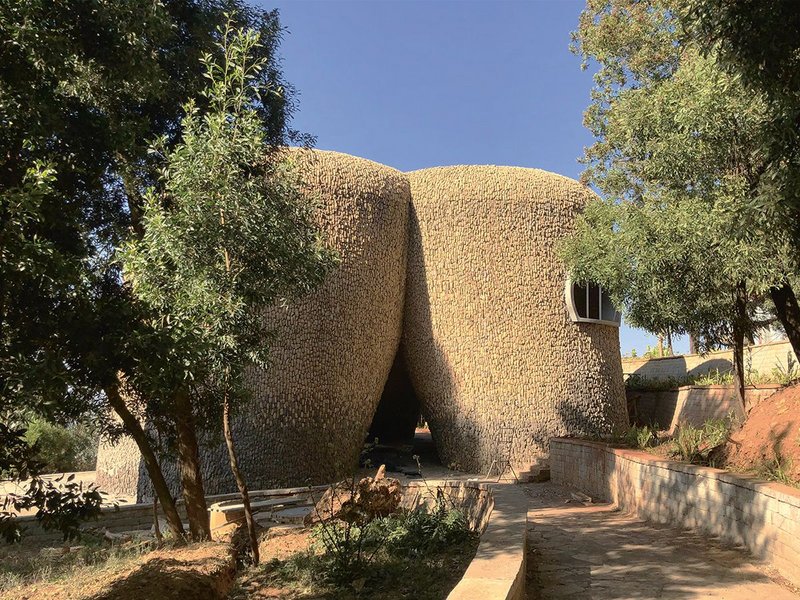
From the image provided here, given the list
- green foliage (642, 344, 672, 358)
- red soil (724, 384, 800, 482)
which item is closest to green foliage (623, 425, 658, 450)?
red soil (724, 384, 800, 482)

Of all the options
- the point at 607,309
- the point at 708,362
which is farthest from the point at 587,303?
the point at 708,362

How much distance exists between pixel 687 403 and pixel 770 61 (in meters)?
12.9

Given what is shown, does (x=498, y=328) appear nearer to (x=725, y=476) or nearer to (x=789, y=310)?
(x=789, y=310)

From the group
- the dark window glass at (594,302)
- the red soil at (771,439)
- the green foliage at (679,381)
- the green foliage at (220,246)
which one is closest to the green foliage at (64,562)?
the green foliage at (220,246)

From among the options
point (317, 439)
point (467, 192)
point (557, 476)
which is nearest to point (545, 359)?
point (557, 476)

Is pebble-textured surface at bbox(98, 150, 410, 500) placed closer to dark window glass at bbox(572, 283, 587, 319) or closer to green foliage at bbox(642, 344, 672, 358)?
dark window glass at bbox(572, 283, 587, 319)

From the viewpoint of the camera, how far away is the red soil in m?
5.75

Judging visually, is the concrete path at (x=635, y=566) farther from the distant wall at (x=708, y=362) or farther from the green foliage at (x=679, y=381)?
the distant wall at (x=708, y=362)

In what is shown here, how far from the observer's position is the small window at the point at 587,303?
1415 centimetres

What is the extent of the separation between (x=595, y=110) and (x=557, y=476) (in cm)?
1058

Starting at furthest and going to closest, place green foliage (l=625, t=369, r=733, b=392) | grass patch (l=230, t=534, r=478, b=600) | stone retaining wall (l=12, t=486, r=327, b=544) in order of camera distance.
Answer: green foliage (l=625, t=369, r=733, b=392)
stone retaining wall (l=12, t=486, r=327, b=544)
grass patch (l=230, t=534, r=478, b=600)

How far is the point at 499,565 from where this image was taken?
388 cm

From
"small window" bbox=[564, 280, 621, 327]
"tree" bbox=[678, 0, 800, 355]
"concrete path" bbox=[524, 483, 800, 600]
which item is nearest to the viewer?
"concrete path" bbox=[524, 483, 800, 600]

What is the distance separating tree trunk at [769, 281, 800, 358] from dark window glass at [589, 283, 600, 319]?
6.40m
